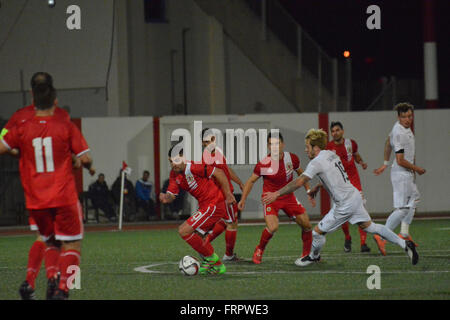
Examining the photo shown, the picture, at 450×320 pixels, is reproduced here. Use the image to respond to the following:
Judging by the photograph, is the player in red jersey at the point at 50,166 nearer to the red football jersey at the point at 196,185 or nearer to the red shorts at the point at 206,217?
the red shorts at the point at 206,217

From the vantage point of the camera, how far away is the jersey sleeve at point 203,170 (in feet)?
35.9

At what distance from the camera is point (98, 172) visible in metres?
25.1

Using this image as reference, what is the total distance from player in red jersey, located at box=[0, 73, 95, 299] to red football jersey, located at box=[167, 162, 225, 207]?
10.1 ft

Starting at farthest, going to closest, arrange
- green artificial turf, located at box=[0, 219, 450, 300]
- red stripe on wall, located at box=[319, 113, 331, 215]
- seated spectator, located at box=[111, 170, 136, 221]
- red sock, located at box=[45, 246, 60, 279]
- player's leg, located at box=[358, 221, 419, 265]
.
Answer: red stripe on wall, located at box=[319, 113, 331, 215], seated spectator, located at box=[111, 170, 136, 221], player's leg, located at box=[358, 221, 419, 265], green artificial turf, located at box=[0, 219, 450, 300], red sock, located at box=[45, 246, 60, 279]

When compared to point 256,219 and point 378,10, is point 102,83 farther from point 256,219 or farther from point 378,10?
point 378,10

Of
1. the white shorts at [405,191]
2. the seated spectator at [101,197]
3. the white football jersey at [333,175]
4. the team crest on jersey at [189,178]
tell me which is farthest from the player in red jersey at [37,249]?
the seated spectator at [101,197]

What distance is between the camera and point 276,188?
12.7 metres

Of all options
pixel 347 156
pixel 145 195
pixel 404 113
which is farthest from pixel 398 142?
pixel 145 195

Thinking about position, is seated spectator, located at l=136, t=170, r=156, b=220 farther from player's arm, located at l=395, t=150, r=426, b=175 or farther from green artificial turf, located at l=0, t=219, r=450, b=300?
player's arm, located at l=395, t=150, r=426, b=175

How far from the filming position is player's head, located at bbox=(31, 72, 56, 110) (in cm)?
798

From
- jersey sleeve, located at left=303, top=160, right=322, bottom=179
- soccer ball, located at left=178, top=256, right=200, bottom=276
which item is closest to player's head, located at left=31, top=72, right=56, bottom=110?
soccer ball, located at left=178, top=256, right=200, bottom=276

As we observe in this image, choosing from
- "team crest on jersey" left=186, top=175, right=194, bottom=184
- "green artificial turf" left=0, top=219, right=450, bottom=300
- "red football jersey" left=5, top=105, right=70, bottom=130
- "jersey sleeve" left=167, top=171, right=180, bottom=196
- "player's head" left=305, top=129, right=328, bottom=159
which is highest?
"red football jersey" left=5, top=105, right=70, bottom=130

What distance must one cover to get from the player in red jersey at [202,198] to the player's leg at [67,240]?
272cm

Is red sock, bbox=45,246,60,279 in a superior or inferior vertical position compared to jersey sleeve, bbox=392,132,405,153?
inferior
